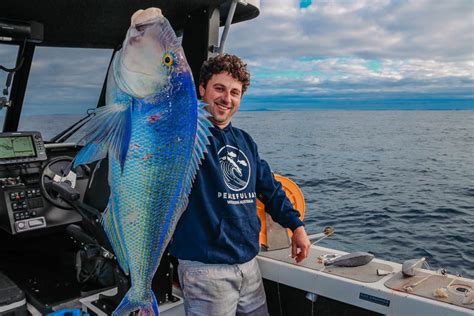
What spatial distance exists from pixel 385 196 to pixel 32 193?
10910 mm

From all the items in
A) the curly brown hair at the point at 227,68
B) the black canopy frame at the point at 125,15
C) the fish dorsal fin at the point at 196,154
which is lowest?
the fish dorsal fin at the point at 196,154

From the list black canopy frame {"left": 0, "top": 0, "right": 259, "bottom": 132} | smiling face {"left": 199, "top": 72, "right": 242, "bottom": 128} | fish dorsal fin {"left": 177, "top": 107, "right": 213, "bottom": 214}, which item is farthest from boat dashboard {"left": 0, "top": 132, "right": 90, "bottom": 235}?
fish dorsal fin {"left": 177, "top": 107, "right": 213, "bottom": 214}

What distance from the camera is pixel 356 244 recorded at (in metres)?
9.30

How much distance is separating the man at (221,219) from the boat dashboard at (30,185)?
166 centimetres

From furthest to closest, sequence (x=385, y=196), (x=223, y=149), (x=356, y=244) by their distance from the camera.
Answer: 1. (x=385, y=196)
2. (x=356, y=244)
3. (x=223, y=149)

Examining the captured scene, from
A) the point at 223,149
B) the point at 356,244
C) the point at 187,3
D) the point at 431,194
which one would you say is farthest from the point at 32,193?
the point at 431,194

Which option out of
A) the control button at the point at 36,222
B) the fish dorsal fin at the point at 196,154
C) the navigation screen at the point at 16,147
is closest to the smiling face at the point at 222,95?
the fish dorsal fin at the point at 196,154

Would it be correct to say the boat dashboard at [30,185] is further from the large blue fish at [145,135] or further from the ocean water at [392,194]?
the ocean water at [392,194]

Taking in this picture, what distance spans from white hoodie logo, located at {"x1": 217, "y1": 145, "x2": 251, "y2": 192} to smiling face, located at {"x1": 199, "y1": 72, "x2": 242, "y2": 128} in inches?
7.3

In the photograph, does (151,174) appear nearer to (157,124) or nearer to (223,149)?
(157,124)

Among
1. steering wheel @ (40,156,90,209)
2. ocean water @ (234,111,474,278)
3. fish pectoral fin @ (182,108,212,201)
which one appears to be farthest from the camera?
ocean water @ (234,111,474,278)

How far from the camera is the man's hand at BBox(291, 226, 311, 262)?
8.48ft

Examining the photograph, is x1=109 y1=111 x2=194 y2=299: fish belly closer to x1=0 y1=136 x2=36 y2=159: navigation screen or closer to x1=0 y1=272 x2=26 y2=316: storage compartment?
x1=0 y1=272 x2=26 y2=316: storage compartment

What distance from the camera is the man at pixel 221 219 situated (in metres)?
2.30
